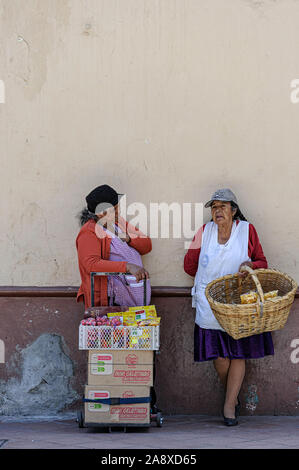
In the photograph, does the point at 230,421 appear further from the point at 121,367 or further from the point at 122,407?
the point at 121,367

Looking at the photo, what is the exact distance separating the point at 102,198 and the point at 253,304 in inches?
57.4

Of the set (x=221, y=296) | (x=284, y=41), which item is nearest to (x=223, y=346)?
(x=221, y=296)

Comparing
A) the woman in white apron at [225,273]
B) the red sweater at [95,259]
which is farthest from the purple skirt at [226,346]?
the red sweater at [95,259]

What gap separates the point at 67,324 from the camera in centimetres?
686

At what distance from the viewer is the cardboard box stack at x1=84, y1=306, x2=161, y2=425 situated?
615cm

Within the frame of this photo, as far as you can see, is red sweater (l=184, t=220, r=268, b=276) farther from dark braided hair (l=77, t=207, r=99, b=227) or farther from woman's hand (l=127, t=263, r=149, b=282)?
dark braided hair (l=77, t=207, r=99, b=227)

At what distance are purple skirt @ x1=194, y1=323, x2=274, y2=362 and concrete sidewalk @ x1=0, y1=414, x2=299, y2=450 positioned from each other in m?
0.57

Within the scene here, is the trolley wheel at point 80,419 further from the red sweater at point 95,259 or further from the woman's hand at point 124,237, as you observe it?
the woman's hand at point 124,237

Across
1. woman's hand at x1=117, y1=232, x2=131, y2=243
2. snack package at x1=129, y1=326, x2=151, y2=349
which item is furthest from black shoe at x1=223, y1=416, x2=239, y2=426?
woman's hand at x1=117, y1=232, x2=131, y2=243

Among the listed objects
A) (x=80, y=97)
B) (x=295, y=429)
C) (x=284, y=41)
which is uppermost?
(x=284, y=41)

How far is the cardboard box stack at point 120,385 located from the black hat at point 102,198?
0.92 meters

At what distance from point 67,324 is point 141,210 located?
1.14m
